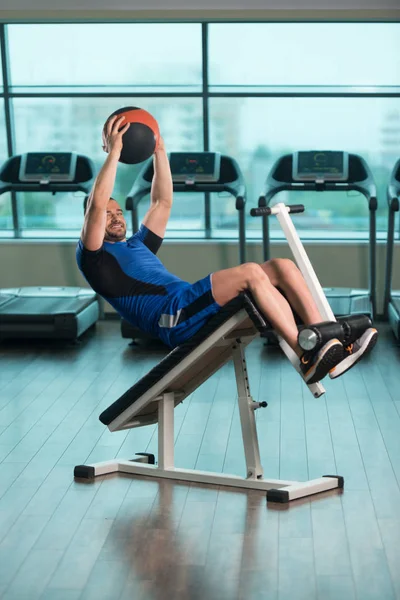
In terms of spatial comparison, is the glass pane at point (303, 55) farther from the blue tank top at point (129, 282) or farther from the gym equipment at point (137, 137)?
the blue tank top at point (129, 282)

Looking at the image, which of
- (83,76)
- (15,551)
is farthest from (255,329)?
(83,76)

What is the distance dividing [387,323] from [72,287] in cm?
250

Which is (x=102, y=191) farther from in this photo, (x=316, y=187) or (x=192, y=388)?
(x=316, y=187)

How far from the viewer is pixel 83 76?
801cm

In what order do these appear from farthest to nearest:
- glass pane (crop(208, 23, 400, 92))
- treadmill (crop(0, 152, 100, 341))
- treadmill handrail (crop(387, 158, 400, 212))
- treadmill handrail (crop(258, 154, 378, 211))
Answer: glass pane (crop(208, 23, 400, 92))
treadmill handrail (crop(258, 154, 378, 211))
treadmill handrail (crop(387, 158, 400, 212))
treadmill (crop(0, 152, 100, 341))

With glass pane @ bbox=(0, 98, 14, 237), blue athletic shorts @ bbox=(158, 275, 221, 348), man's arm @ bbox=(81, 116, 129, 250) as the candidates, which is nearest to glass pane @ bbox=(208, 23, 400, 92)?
glass pane @ bbox=(0, 98, 14, 237)

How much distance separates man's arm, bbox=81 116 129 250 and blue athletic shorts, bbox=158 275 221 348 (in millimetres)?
384

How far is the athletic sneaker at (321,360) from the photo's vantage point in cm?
332

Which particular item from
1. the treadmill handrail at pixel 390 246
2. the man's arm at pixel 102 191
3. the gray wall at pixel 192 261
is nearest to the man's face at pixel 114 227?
the man's arm at pixel 102 191

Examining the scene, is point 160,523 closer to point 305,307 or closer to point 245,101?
point 305,307

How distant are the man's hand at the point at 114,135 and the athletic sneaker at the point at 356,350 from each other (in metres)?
1.18

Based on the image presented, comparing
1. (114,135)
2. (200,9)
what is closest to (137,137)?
(114,135)

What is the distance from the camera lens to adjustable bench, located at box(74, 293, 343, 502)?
11.7 ft

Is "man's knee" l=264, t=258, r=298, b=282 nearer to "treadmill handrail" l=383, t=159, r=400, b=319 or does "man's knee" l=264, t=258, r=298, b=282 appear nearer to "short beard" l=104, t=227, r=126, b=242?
"short beard" l=104, t=227, r=126, b=242
